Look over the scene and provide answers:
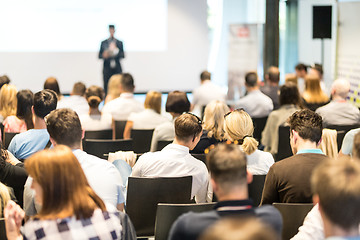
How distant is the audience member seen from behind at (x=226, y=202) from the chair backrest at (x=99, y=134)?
3.76 m

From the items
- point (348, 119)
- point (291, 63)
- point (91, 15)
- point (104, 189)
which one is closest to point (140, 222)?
point (104, 189)

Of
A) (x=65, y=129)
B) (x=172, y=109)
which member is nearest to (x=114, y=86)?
(x=172, y=109)

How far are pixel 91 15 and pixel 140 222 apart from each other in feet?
34.6

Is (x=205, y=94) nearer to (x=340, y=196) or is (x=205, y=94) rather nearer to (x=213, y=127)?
(x=213, y=127)

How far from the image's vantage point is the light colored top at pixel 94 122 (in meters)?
6.35

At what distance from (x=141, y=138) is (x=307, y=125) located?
2.72 m

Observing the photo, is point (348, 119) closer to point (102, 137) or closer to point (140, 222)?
point (102, 137)

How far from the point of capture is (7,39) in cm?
1338

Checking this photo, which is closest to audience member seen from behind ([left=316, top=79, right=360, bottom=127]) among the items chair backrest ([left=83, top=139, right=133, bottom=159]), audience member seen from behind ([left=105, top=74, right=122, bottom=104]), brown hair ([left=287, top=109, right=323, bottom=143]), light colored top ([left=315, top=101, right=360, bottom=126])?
light colored top ([left=315, top=101, right=360, bottom=126])

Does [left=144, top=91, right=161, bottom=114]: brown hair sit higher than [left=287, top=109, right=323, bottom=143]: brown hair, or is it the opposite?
[left=287, top=109, right=323, bottom=143]: brown hair

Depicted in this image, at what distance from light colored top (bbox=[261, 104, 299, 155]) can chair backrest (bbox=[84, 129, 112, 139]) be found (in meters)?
1.90

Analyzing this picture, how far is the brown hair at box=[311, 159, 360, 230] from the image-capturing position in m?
1.85

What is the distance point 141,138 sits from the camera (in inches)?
238

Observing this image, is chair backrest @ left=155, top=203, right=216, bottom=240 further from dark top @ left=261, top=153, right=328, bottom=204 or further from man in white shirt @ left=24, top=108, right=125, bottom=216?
dark top @ left=261, top=153, right=328, bottom=204
